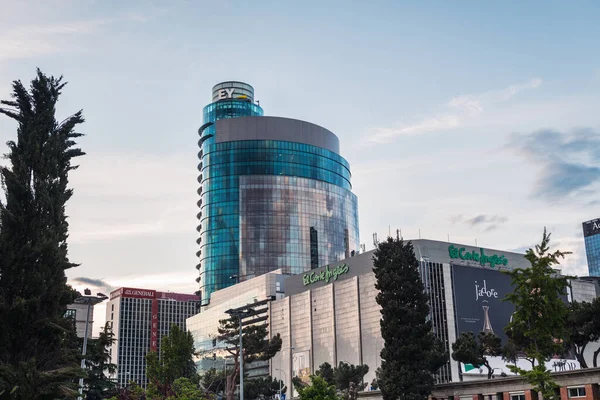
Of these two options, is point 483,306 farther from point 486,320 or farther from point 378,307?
point 378,307

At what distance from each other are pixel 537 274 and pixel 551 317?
11.9 feet

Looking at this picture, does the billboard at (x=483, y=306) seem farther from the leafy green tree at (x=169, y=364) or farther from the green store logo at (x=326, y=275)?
the leafy green tree at (x=169, y=364)

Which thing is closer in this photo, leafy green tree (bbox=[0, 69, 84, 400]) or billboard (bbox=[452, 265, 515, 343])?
leafy green tree (bbox=[0, 69, 84, 400])

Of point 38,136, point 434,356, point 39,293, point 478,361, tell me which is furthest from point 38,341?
point 478,361

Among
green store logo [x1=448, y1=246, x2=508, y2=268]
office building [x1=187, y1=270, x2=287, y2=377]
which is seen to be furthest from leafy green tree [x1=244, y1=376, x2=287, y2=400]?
green store logo [x1=448, y1=246, x2=508, y2=268]

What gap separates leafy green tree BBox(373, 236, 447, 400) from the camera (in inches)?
2965

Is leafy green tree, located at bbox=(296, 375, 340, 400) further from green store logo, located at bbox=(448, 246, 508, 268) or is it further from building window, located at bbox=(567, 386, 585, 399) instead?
green store logo, located at bbox=(448, 246, 508, 268)

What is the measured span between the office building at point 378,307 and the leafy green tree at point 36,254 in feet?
308

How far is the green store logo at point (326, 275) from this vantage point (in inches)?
5655

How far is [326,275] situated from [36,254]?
112961mm

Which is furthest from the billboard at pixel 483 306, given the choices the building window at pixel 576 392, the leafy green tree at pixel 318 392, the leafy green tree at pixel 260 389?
the leafy green tree at pixel 318 392

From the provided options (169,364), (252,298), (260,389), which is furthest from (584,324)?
(252,298)

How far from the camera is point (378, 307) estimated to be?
132 metres

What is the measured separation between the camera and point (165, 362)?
326ft
